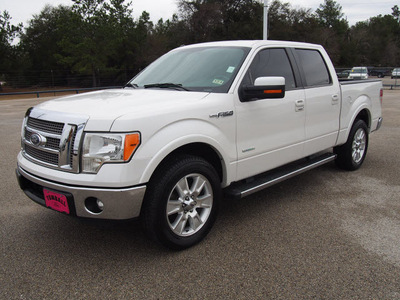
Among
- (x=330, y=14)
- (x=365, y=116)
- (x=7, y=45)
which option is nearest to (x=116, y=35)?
(x=7, y=45)

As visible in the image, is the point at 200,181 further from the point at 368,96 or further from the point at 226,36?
the point at 226,36

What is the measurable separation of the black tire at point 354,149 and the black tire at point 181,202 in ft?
9.39

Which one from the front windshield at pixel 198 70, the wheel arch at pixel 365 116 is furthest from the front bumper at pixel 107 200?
the wheel arch at pixel 365 116

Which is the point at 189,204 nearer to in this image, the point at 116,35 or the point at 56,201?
the point at 56,201

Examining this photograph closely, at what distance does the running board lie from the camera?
350 cm

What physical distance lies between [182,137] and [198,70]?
1.13 m

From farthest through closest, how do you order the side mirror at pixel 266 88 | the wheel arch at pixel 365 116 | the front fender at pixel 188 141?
the wheel arch at pixel 365 116 → the side mirror at pixel 266 88 → the front fender at pixel 188 141

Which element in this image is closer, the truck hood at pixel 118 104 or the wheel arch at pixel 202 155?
the truck hood at pixel 118 104

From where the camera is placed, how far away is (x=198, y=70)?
3.79 meters

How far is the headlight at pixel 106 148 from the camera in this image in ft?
8.66

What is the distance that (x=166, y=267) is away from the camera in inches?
115

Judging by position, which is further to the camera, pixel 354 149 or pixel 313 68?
pixel 354 149

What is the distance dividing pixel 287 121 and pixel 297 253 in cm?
153

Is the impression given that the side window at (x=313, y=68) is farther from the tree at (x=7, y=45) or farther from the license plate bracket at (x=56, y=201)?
the tree at (x=7, y=45)
